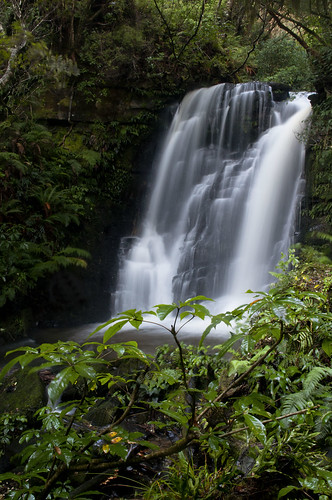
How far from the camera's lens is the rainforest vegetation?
55.3 inches

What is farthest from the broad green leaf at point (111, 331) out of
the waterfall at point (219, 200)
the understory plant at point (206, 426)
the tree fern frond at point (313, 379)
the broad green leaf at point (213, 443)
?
the waterfall at point (219, 200)

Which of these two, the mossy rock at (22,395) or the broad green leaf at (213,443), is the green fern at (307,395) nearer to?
the broad green leaf at (213,443)

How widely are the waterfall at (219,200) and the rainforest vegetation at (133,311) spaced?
633 mm

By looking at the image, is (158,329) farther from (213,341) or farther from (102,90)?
(102,90)

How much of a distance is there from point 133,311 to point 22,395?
3.52 m

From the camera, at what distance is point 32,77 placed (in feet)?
31.7

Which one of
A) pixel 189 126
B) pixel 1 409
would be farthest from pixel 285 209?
pixel 1 409

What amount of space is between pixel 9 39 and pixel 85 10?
16.2ft

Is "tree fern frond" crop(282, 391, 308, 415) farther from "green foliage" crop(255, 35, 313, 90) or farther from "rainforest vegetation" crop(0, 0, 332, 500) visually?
"green foliage" crop(255, 35, 313, 90)

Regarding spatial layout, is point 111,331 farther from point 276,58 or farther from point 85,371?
point 276,58

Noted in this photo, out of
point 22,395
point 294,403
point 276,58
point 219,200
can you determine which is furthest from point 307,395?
point 276,58

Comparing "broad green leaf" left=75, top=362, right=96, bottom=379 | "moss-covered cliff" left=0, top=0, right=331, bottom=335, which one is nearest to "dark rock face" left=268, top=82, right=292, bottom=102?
"moss-covered cliff" left=0, top=0, right=331, bottom=335

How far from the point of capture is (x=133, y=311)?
48.2 inches

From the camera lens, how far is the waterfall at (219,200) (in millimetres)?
7961
